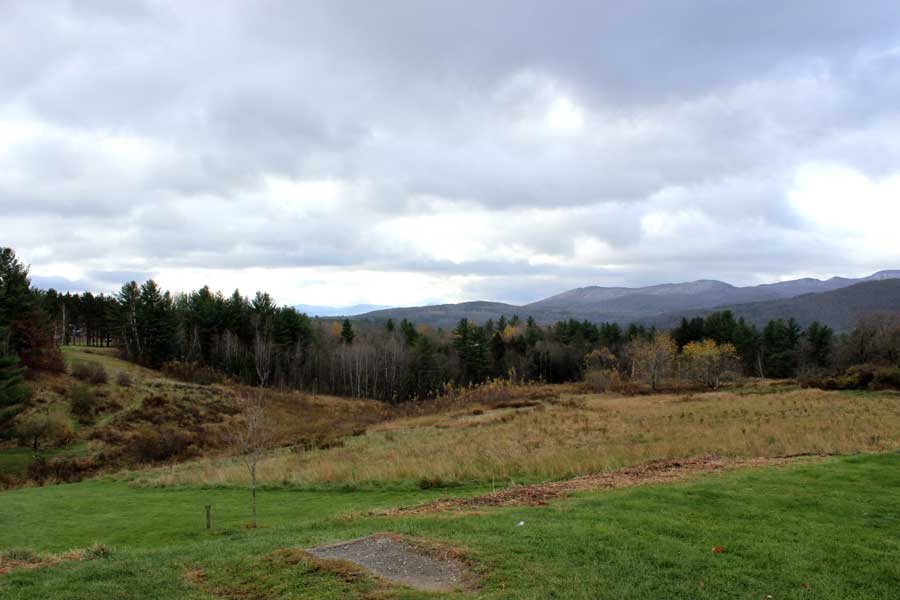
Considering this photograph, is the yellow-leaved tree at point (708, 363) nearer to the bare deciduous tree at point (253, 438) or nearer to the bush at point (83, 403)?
the bare deciduous tree at point (253, 438)

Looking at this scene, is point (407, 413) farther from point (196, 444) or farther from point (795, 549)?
point (795, 549)

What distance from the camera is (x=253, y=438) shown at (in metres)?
25.2

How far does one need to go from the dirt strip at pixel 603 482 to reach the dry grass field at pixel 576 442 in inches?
67.6

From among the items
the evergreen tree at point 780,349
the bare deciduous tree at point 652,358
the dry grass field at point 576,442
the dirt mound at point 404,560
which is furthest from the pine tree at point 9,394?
the evergreen tree at point 780,349

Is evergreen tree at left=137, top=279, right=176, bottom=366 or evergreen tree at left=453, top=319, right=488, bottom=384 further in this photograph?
evergreen tree at left=453, top=319, right=488, bottom=384

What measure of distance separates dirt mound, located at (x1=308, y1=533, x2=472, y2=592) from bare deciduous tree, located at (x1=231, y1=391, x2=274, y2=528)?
594cm

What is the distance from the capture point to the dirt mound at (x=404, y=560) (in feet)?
24.1

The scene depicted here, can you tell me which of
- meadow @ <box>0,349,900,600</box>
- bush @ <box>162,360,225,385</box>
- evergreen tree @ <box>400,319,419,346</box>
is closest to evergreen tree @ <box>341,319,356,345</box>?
evergreen tree @ <box>400,319,419,346</box>

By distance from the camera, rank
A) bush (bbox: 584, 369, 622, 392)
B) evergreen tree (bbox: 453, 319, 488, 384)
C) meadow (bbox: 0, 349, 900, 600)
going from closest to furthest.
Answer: meadow (bbox: 0, 349, 900, 600)
bush (bbox: 584, 369, 622, 392)
evergreen tree (bbox: 453, 319, 488, 384)

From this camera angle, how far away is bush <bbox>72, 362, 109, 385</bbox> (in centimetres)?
5250

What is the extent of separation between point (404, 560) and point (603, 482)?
751 cm

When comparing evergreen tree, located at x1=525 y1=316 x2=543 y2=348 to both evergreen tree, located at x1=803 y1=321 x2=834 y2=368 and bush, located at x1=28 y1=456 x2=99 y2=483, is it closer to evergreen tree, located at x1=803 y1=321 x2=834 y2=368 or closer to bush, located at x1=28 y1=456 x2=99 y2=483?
evergreen tree, located at x1=803 y1=321 x2=834 y2=368

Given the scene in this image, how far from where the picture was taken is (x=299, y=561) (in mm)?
8219

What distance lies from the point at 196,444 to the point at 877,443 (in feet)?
118
